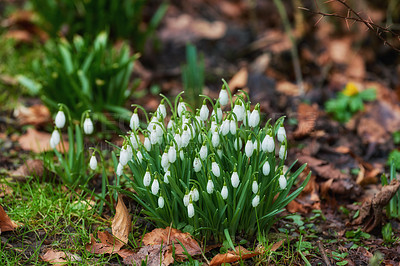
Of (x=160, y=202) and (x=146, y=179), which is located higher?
(x=146, y=179)

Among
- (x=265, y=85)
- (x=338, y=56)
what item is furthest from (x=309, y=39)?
(x=265, y=85)

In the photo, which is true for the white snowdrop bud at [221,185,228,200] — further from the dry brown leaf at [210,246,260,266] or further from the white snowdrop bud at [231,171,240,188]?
the dry brown leaf at [210,246,260,266]

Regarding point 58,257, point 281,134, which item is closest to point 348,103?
point 281,134

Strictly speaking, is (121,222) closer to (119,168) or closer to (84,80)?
(119,168)

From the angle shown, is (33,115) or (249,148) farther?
(33,115)

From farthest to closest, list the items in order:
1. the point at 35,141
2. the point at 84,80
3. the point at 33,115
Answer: the point at 33,115 → the point at 84,80 → the point at 35,141

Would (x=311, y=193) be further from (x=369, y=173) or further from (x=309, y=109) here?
(x=309, y=109)
